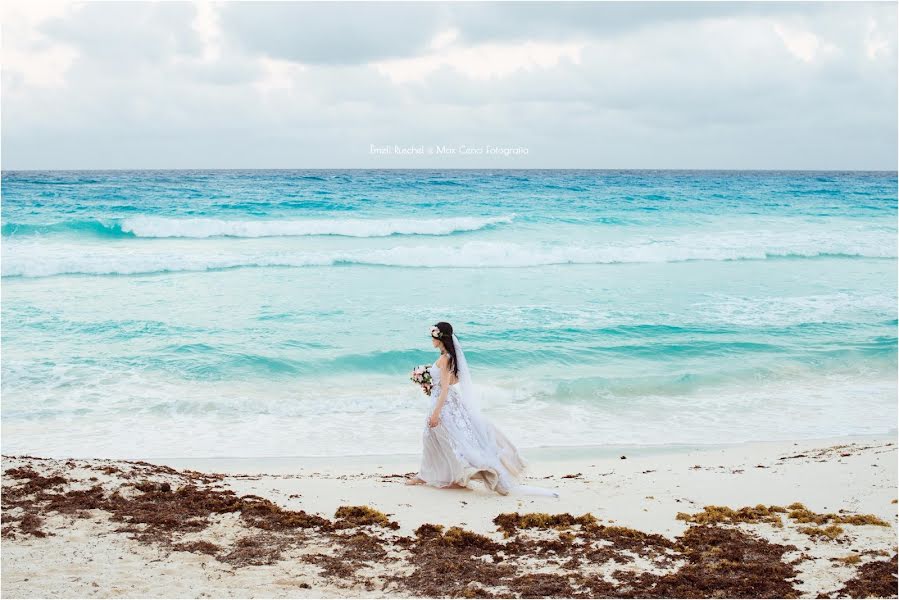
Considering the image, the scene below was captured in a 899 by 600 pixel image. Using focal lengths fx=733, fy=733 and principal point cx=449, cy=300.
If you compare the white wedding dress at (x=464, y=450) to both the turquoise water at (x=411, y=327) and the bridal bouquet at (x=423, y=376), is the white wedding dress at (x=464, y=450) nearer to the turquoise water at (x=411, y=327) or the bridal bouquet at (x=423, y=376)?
the bridal bouquet at (x=423, y=376)

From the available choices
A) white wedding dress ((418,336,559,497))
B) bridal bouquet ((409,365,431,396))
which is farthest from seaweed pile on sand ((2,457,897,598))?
bridal bouquet ((409,365,431,396))

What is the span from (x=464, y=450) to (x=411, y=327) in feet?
30.1

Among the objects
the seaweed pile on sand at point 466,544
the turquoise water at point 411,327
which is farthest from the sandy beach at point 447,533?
the turquoise water at point 411,327

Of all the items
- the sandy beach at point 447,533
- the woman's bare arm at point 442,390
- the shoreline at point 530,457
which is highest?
the woman's bare arm at point 442,390

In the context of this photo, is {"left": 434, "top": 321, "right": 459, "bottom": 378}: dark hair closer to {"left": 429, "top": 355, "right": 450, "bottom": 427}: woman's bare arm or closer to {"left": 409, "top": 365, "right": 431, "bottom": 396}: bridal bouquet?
{"left": 429, "top": 355, "right": 450, "bottom": 427}: woman's bare arm

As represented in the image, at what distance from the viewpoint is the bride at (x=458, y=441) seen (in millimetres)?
7270

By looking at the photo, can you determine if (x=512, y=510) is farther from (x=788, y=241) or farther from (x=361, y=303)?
(x=788, y=241)

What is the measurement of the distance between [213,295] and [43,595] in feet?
51.8

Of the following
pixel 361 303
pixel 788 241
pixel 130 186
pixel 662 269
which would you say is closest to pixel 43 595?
pixel 361 303

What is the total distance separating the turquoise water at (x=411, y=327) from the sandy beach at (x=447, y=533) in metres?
2.34

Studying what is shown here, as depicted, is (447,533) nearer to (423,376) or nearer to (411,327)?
(423,376)

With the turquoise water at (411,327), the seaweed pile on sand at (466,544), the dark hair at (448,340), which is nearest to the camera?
the seaweed pile on sand at (466,544)

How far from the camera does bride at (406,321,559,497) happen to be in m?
7.27

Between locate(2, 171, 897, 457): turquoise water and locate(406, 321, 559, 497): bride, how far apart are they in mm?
2328
